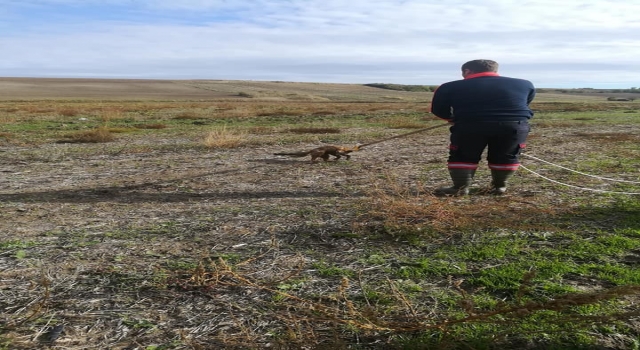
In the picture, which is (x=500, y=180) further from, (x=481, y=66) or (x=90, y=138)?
(x=90, y=138)

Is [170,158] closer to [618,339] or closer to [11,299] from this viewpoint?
[11,299]

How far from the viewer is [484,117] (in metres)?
6.21

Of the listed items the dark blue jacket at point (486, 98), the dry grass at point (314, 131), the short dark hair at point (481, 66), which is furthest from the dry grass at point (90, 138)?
the short dark hair at point (481, 66)

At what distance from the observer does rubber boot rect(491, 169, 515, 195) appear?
21.3ft

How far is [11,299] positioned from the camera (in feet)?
10.8

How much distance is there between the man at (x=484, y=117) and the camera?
6211 mm

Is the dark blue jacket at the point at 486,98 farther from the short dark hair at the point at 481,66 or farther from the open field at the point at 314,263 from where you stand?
the open field at the point at 314,263

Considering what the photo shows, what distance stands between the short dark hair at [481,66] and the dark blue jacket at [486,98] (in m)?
0.07

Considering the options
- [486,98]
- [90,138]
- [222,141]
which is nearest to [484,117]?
[486,98]

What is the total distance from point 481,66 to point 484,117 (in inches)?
26.6

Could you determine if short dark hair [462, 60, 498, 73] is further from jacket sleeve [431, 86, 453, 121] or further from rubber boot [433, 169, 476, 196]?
rubber boot [433, 169, 476, 196]

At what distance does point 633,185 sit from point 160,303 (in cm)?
630

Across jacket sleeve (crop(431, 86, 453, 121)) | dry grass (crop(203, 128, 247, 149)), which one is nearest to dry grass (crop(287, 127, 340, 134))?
dry grass (crop(203, 128, 247, 149))

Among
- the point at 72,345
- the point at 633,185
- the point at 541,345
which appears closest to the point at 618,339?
the point at 541,345
